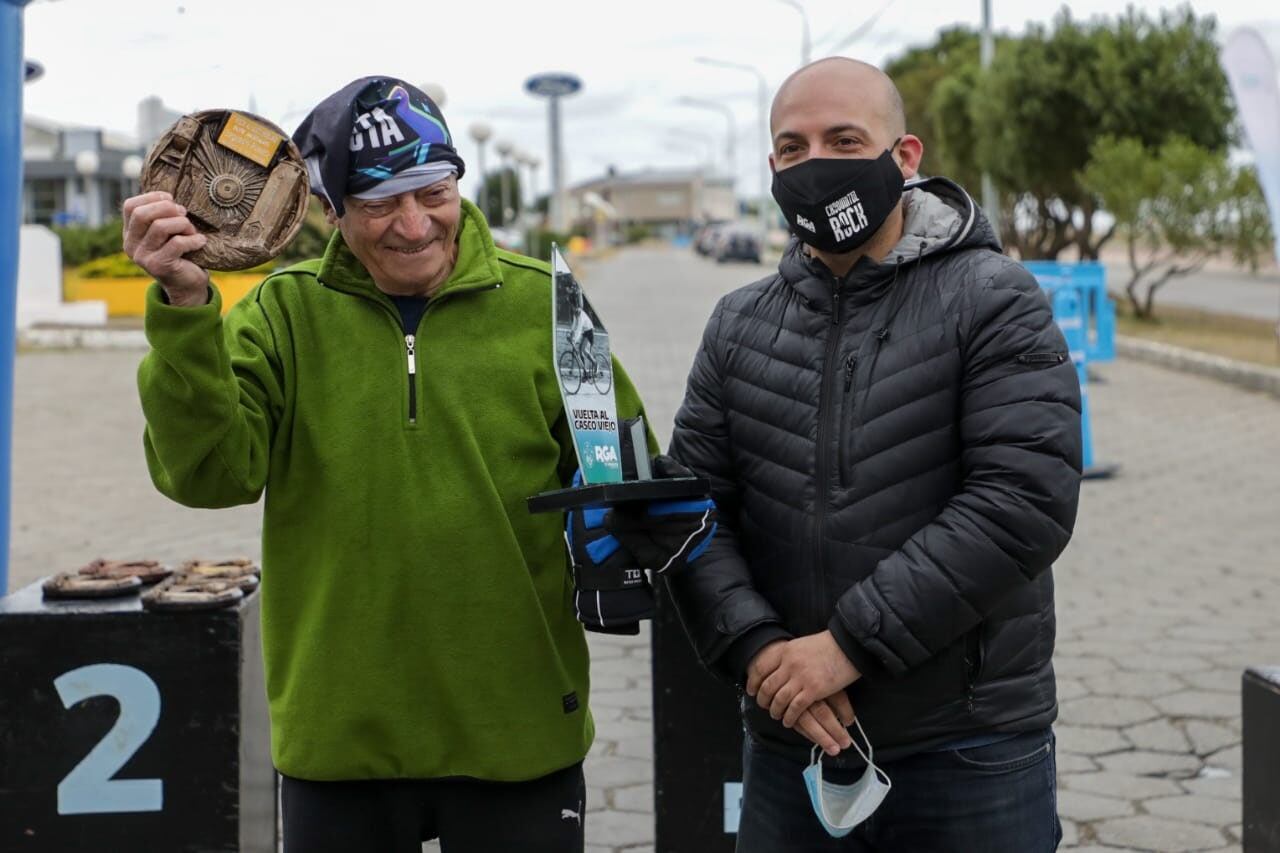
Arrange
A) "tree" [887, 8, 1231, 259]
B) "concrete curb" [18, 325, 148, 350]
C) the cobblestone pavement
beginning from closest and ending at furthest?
the cobblestone pavement
"concrete curb" [18, 325, 148, 350]
"tree" [887, 8, 1231, 259]

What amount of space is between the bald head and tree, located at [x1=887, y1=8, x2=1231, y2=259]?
858 inches

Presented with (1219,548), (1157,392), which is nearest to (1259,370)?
(1157,392)

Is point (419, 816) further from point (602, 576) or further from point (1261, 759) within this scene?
point (1261, 759)

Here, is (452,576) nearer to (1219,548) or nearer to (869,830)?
(869,830)

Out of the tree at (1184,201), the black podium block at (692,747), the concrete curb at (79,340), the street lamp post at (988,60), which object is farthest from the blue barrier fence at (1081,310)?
the street lamp post at (988,60)

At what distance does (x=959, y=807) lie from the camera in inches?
90.4

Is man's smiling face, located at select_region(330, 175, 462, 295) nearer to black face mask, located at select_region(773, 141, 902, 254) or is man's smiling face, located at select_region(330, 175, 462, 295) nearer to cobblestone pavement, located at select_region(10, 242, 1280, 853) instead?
black face mask, located at select_region(773, 141, 902, 254)

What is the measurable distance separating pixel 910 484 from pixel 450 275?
845mm

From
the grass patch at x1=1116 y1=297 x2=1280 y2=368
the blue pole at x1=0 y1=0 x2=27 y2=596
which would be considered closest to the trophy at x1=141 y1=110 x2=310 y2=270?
the blue pole at x1=0 y1=0 x2=27 y2=596

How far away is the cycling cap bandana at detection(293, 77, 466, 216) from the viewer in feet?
7.82

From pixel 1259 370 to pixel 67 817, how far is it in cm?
1416

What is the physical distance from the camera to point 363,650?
248 cm

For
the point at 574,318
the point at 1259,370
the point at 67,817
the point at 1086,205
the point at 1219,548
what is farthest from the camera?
the point at 1086,205

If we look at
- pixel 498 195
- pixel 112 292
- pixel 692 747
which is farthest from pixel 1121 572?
pixel 498 195
